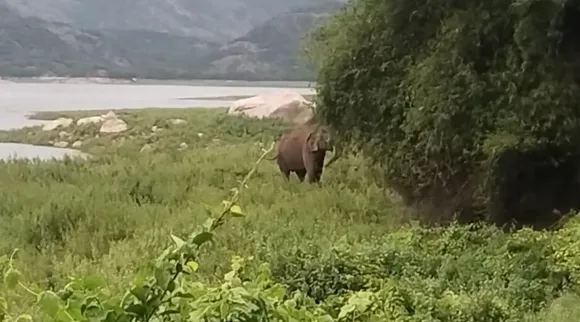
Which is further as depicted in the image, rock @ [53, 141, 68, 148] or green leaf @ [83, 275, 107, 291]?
rock @ [53, 141, 68, 148]

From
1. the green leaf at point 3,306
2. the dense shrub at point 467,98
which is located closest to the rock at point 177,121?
the dense shrub at point 467,98

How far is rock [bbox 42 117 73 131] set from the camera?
3033 centimetres

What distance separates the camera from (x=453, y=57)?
9750 millimetres

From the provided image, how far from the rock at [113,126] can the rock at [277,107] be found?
168 inches

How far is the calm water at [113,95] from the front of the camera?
3872 centimetres

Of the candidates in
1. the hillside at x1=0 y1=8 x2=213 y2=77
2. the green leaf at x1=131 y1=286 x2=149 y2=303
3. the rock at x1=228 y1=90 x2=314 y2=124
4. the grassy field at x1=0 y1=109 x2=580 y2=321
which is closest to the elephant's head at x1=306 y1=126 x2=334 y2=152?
the grassy field at x1=0 y1=109 x2=580 y2=321

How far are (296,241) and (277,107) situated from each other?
23.0 metres

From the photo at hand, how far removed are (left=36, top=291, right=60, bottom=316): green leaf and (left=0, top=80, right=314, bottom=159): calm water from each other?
29439mm

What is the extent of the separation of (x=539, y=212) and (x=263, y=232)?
111 inches

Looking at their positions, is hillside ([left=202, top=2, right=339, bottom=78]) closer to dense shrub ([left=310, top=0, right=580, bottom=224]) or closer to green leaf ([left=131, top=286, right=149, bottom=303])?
dense shrub ([left=310, top=0, right=580, bottom=224])

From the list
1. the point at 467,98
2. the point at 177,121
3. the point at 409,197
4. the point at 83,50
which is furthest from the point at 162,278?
the point at 83,50

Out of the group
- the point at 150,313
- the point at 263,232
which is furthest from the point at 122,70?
the point at 150,313

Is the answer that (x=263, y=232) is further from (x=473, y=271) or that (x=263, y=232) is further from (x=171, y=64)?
(x=171, y=64)

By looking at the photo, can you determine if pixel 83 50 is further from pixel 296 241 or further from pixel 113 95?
pixel 296 241
